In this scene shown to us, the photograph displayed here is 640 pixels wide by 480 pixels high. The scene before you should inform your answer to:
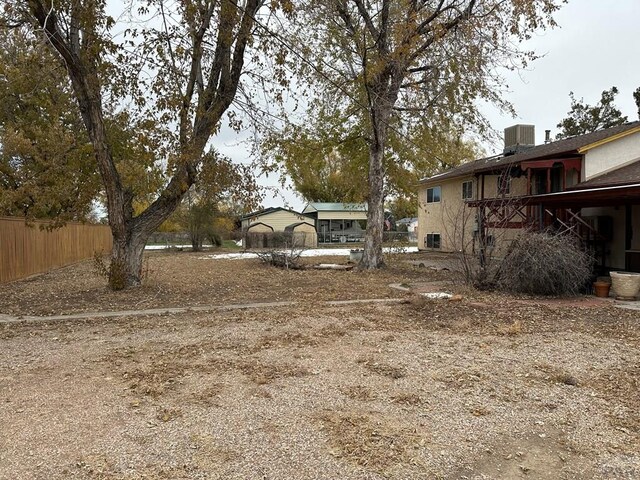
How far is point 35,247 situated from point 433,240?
63.6ft

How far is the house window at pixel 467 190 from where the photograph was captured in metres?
23.4

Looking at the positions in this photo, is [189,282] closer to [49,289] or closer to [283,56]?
[49,289]

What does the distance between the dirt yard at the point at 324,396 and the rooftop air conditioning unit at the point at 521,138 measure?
14313mm

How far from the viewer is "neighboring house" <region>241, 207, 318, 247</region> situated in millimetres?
40500

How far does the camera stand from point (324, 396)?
4.69 m

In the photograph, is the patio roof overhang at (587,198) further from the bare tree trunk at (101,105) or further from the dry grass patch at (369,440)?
the dry grass patch at (369,440)

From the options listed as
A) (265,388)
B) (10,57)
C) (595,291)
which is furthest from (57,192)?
(595,291)

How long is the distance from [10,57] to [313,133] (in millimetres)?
10064

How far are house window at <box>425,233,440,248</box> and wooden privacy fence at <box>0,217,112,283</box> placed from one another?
56.6 feet

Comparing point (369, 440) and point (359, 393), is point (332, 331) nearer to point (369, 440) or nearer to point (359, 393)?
point (359, 393)

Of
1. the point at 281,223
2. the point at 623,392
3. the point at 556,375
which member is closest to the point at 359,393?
the point at 556,375

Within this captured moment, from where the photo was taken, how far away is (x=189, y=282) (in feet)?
46.4

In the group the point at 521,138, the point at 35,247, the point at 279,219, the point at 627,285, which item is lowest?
the point at 627,285

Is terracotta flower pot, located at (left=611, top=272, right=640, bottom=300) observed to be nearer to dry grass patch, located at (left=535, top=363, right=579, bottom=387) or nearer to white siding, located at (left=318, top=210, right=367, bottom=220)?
dry grass patch, located at (left=535, top=363, right=579, bottom=387)
